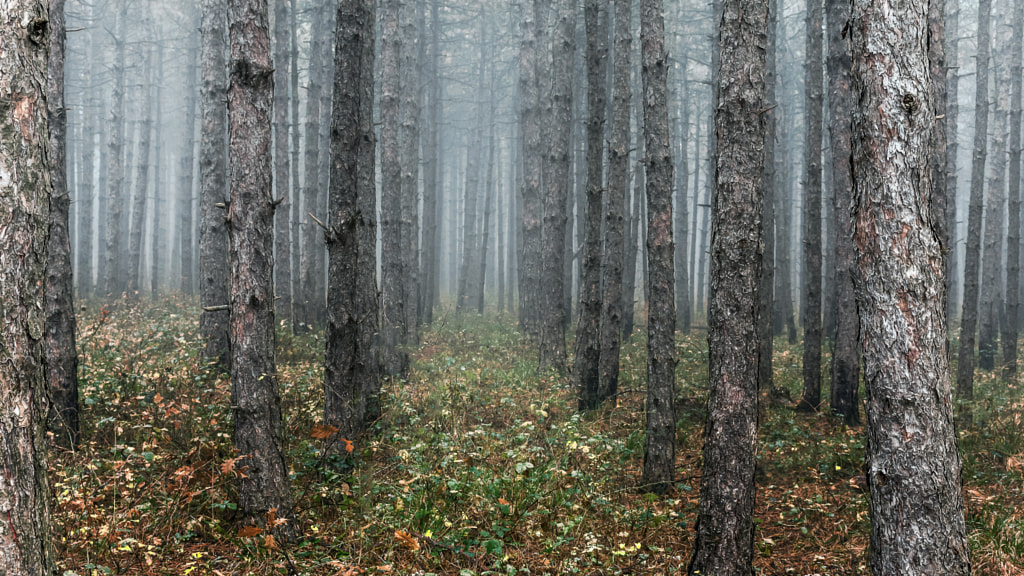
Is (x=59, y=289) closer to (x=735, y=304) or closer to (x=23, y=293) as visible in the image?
(x=23, y=293)

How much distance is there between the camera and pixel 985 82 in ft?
43.2

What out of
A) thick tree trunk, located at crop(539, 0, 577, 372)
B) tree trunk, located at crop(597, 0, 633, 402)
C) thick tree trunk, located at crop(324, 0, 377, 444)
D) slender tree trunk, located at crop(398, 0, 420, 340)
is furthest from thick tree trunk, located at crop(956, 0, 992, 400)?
slender tree trunk, located at crop(398, 0, 420, 340)

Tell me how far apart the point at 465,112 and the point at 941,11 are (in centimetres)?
3046

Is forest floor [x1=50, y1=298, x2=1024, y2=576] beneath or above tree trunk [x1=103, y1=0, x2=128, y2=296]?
beneath

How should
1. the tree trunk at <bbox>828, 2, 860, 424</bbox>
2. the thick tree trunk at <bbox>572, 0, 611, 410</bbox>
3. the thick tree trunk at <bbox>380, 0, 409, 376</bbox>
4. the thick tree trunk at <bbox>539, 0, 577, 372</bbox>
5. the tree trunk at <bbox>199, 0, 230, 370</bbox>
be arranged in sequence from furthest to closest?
the thick tree trunk at <bbox>539, 0, 577, 372</bbox> < the tree trunk at <bbox>199, 0, 230, 370</bbox> < the thick tree trunk at <bbox>380, 0, 409, 376</bbox> < the thick tree trunk at <bbox>572, 0, 611, 410</bbox> < the tree trunk at <bbox>828, 2, 860, 424</bbox>

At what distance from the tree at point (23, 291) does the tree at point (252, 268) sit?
198 centimetres

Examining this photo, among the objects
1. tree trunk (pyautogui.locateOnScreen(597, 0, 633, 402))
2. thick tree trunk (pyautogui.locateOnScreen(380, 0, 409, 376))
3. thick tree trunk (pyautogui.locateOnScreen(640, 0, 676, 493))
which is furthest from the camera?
thick tree trunk (pyautogui.locateOnScreen(380, 0, 409, 376))

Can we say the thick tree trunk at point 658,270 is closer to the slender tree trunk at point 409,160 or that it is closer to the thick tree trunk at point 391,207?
the thick tree trunk at point 391,207

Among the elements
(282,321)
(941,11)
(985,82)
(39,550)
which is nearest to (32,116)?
(39,550)

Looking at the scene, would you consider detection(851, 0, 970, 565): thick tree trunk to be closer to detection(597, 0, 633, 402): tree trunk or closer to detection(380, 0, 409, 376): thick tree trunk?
detection(597, 0, 633, 402): tree trunk

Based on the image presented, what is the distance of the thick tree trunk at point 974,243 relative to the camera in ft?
33.5

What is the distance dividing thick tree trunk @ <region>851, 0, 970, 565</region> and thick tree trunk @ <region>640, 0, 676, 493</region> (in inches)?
103

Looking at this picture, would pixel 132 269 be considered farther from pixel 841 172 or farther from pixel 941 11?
pixel 941 11

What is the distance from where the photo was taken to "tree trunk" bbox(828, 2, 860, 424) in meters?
9.02
